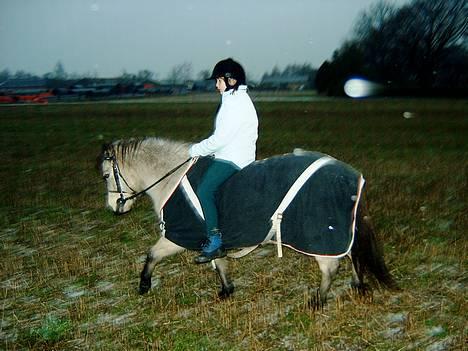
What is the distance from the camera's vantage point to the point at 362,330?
14.6ft

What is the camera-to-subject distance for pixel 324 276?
495 cm

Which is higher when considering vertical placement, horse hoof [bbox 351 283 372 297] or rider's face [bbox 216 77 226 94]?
rider's face [bbox 216 77 226 94]

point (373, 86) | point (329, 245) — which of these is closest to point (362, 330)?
point (329, 245)

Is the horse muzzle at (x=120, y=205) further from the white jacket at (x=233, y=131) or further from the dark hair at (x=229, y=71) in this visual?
the dark hair at (x=229, y=71)

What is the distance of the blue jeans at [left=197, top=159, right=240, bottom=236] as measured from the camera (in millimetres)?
4918

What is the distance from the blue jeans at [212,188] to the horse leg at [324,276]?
111 centimetres

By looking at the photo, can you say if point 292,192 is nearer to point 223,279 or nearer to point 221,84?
point 221,84

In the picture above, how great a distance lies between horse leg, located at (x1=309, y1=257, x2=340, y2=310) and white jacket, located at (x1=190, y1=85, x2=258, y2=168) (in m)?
1.29

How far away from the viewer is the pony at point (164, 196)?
16.1 feet

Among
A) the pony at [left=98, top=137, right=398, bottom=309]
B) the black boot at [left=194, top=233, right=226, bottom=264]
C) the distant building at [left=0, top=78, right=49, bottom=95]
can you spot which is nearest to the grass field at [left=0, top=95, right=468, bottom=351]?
the pony at [left=98, top=137, right=398, bottom=309]

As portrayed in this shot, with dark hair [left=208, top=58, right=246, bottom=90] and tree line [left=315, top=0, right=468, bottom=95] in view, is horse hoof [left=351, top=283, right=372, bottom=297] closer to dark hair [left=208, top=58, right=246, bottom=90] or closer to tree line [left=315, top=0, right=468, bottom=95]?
dark hair [left=208, top=58, right=246, bottom=90]

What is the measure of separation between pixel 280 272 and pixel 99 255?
2752 millimetres

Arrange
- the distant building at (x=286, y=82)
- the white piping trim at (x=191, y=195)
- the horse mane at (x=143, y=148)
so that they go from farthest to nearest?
the distant building at (x=286, y=82), the horse mane at (x=143, y=148), the white piping trim at (x=191, y=195)

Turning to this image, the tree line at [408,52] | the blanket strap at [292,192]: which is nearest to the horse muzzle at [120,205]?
the blanket strap at [292,192]
